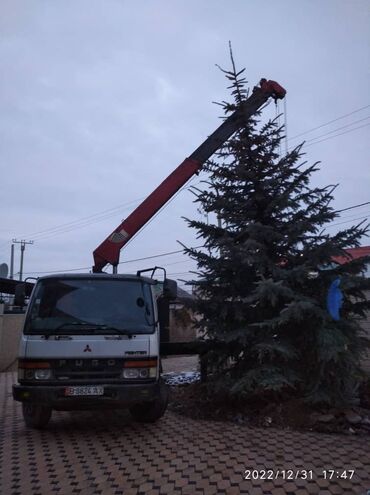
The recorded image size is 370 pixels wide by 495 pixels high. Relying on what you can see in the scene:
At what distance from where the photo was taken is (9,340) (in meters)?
12.7

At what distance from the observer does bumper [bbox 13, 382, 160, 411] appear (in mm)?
5141

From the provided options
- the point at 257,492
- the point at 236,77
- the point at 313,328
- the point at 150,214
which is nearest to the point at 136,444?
the point at 257,492

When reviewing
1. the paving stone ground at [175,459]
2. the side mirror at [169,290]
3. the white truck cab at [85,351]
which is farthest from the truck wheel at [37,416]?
the side mirror at [169,290]

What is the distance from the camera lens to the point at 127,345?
5387mm

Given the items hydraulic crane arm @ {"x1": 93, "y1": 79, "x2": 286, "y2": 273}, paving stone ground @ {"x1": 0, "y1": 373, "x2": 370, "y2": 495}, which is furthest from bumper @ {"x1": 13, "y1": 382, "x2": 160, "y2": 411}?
hydraulic crane arm @ {"x1": 93, "y1": 79, "x2": 286, "y2": 273}

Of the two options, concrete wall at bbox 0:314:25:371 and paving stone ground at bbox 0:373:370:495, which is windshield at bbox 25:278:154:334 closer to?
paving stone ground at bbox 0:373:370:495

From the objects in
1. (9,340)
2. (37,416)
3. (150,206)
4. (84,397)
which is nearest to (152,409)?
(84,397)

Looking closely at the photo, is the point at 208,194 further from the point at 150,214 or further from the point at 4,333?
the point at 4,333

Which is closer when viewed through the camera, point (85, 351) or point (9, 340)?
point (85, 351)

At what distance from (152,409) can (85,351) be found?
4.77 feet

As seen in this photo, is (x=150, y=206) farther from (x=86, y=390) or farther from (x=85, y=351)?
(x=86, y=390)

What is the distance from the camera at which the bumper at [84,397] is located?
5141mm

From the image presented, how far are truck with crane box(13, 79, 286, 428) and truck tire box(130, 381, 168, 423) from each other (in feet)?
0.05

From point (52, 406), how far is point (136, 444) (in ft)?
3.81
